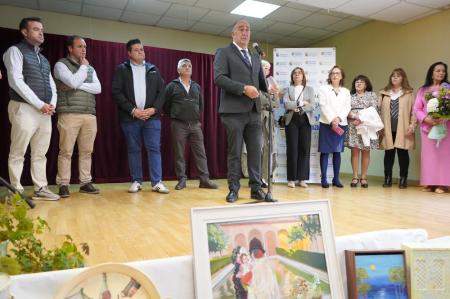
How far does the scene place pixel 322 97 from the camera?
399 centimetres

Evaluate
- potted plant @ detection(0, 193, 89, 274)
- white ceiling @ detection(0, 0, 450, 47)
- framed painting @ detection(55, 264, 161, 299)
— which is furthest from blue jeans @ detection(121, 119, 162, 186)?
framed painting @ detection(55, 264, 161, 299)

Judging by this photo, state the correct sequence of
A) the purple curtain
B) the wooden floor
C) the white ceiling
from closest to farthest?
the wooden floor < the purple curtain < the white ceiling

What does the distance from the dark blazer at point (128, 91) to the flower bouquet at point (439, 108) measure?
2845 mm

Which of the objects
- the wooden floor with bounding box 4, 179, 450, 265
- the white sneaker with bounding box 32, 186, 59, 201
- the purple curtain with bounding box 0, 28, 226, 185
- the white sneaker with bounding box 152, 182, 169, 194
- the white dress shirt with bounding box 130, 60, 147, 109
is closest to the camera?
the wooden floor with bounding box 4, 179, 450, 265

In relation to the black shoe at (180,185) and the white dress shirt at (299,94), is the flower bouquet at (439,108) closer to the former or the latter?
the white dress shirt at (299,94)

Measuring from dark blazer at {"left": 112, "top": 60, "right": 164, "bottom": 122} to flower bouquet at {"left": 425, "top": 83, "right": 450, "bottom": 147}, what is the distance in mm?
2845

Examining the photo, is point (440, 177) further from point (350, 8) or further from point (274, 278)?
point (274, 278)

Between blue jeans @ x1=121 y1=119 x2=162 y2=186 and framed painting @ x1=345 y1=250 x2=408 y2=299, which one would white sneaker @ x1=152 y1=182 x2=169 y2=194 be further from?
framed painting @ x1=345 y1=250 x2=408 y2=299

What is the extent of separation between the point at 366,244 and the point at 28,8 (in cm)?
522

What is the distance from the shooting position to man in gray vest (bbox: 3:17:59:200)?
102 inches

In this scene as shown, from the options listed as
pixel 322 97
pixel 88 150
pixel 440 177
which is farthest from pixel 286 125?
pixel 88 150

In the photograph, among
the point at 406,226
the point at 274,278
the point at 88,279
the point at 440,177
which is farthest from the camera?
the point at 440,177

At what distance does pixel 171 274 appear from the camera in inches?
31.4

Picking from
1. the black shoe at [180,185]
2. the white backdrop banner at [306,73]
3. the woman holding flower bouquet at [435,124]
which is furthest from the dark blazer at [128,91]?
the woman holding flower bouquet at [435,124]
